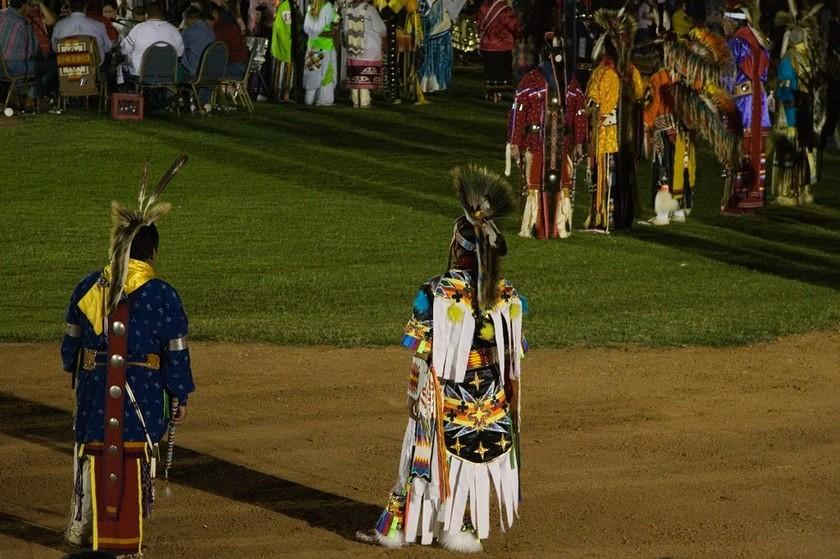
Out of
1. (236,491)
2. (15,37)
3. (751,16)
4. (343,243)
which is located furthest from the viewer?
(15,37)

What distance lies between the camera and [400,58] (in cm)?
2645

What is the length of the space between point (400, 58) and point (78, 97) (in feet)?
17.3

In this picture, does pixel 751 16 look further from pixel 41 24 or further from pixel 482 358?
pixel 482 358

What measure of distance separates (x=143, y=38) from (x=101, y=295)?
16.5 metres

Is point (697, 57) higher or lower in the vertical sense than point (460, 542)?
higher

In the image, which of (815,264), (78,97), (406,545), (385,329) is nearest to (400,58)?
(78,97)

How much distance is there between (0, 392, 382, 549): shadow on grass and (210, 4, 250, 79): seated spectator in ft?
49.7

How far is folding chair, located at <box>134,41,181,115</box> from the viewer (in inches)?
879

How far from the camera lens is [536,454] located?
8.68 meters

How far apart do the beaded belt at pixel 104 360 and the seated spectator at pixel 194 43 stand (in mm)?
17021

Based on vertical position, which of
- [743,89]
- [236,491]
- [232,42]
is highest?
[232,42]

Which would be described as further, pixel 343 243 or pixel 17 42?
pixel 17 42

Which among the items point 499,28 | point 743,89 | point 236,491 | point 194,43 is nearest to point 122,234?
point 236,491

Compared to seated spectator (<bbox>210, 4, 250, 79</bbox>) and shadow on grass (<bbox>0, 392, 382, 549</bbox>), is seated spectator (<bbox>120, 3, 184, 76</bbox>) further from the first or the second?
shadow on grass (<bbox>0, 392, 382, 549</bbox>)
